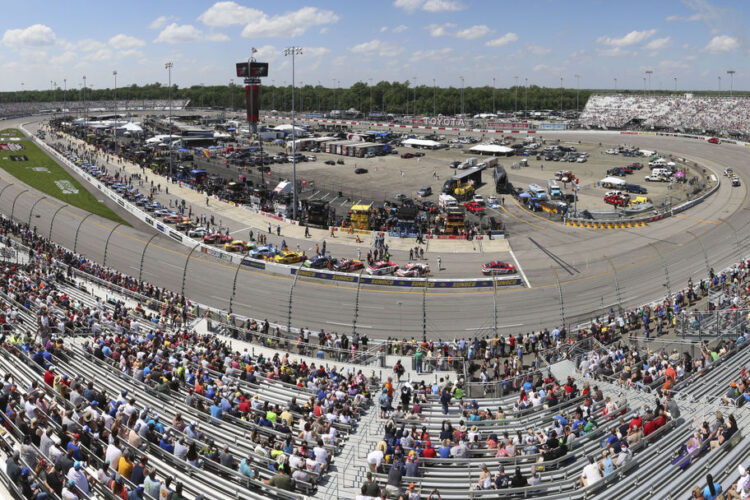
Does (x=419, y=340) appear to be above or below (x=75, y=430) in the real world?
below

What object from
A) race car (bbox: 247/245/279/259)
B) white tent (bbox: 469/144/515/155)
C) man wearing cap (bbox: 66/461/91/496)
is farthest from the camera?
white tent (bbox: 469/144/515/155)

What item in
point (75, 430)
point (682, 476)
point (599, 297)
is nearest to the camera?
point (682, 476)

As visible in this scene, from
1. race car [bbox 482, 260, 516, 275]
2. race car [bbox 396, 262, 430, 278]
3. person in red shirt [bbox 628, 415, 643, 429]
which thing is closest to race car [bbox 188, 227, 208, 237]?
race car [bbox 396, 262, 430, 278]

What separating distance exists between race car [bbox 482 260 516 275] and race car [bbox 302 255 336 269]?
373 inches

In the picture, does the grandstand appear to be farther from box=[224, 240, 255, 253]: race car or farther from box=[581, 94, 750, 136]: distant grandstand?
box=[581, 94, 750, 136]: distant grandstand

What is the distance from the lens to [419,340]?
97.6 feet

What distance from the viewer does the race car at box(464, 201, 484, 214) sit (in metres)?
58.3

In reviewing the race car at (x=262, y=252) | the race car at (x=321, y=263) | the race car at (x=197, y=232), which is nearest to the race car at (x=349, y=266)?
the race car at (x=321, y=263)

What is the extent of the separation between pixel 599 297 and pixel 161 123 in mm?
136045

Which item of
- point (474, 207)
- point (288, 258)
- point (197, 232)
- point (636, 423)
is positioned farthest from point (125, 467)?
point (474, 207)

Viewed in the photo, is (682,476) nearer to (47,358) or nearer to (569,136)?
(47,358)

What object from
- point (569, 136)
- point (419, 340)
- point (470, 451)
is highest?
point (569, 136)

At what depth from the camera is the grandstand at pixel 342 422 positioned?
13.0 metres

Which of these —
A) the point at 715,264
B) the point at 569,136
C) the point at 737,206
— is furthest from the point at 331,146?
the point at 715,264
